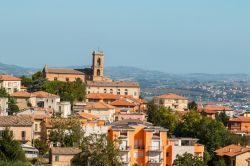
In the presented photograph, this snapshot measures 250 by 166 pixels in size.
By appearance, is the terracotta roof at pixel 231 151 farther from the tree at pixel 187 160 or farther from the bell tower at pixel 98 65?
the bell tower at pixel 98 65

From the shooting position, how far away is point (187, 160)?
46.3 m

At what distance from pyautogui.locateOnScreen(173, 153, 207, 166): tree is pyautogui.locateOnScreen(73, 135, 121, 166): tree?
408 cm

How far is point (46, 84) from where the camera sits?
8431 cm

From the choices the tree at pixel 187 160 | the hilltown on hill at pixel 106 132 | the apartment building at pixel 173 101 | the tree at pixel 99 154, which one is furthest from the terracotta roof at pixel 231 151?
the apartment building at pixel 173 101

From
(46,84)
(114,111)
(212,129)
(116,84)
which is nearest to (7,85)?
(46,84)

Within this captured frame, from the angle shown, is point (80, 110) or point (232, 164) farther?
point (80, 110)

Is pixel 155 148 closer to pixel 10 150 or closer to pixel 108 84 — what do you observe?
pixel 10 150

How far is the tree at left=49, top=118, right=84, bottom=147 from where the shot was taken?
165ft

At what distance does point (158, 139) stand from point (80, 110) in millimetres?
24484

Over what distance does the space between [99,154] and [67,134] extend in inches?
335

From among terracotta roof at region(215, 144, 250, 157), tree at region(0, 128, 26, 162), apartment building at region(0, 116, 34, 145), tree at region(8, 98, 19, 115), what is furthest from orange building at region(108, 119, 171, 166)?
tree at region(8, 98, 19, 115)

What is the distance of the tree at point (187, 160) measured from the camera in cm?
4625

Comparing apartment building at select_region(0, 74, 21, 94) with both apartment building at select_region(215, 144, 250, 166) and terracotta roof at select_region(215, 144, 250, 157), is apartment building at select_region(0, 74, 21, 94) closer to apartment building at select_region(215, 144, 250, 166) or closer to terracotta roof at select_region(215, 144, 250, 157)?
terracotta roof at select_region(215, 144, 250, 157)

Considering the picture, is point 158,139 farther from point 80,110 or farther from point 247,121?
point 247,121
